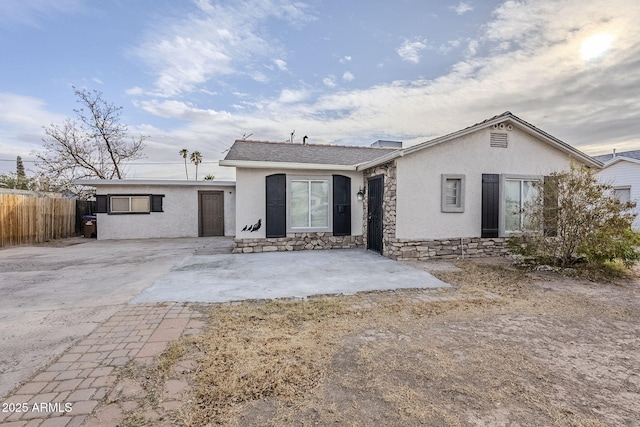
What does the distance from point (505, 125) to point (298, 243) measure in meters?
6.93

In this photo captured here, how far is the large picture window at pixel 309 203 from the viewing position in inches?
377

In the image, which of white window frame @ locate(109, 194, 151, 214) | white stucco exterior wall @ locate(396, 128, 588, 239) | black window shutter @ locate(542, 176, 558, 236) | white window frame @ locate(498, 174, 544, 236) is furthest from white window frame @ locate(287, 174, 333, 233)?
white window frame @ locate(109, 194, 151, 214)

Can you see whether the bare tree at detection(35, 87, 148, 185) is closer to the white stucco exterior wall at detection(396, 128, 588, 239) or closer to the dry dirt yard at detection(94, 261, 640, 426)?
the white stucco exterior wall at detection(396, 128, 588, 239)

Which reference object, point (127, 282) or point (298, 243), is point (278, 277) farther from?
point (298, 243)

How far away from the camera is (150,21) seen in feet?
26.9

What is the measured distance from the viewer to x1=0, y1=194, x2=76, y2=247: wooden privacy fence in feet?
35.3

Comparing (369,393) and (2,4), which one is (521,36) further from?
(2,4)

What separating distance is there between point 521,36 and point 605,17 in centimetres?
172

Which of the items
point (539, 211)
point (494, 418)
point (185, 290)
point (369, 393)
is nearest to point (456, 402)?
point (494, 418)

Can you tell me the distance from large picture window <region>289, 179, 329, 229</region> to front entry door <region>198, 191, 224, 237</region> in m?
6.31

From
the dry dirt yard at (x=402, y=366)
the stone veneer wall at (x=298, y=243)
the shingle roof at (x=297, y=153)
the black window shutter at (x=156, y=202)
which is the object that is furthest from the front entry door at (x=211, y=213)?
the dry dirt yard at (x=402, y=366)

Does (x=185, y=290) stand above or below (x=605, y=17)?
below

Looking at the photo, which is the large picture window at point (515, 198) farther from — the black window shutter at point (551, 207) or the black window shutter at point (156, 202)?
the black window shutter at point (156, 202)

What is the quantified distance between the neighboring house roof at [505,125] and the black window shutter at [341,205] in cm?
121
